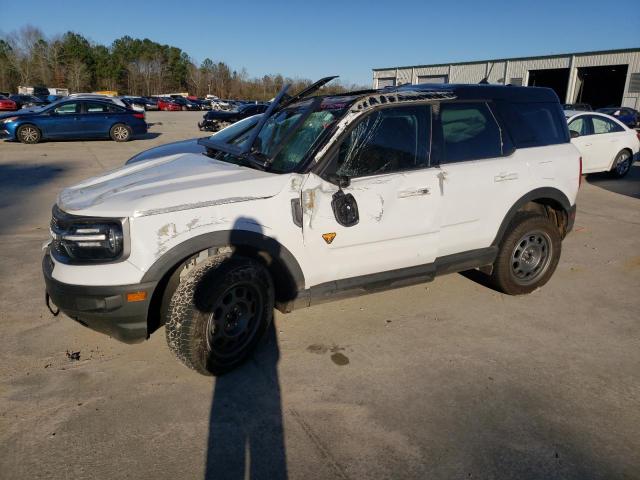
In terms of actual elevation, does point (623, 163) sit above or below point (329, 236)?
above

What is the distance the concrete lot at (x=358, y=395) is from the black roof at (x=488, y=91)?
1.84 meters

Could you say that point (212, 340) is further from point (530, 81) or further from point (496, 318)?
point (530, 81)

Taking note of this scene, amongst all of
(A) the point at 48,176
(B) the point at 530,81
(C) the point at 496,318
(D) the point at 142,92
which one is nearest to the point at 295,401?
(C) the point at 496,318

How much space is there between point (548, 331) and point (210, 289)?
275cm

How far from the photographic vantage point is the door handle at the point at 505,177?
3938mm

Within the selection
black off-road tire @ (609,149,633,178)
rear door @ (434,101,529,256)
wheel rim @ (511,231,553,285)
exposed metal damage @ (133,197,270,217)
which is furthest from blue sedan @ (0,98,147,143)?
wheel rim @ (511,231,553,285)

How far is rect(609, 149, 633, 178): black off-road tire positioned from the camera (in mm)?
10781

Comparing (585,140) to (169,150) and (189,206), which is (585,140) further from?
(189,206)

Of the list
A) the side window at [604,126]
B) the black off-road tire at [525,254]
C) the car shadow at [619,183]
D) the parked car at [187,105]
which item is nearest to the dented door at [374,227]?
the black off-road tire at [525,254]

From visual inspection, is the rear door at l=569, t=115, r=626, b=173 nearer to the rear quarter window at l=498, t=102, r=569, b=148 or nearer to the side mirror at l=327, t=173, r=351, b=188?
the rear quarter window at l=498, t=102, r=569, b=148

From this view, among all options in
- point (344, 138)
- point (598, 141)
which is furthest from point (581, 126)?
point (344, 138)

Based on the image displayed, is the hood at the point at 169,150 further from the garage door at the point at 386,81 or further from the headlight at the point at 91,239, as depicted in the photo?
the garage door at the point at 386,81

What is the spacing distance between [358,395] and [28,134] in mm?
16834

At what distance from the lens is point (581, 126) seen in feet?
33.2
